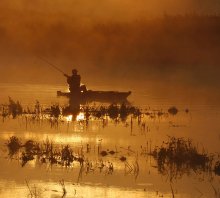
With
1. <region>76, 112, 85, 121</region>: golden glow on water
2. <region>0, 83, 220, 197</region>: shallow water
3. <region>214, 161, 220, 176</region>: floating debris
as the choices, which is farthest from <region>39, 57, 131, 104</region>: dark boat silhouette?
<region>214, 161, 220, 176</region>: floating debris

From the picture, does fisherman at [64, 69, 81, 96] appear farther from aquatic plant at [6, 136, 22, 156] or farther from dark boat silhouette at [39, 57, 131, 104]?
aquatic plant at [6, 136, 22, 156]

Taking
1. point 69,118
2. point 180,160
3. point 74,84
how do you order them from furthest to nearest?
point 74,84, point 69,118, point 180,160

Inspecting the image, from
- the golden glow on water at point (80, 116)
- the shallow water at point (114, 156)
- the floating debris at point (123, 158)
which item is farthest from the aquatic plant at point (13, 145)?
the golden glow on water at point (80, 116)

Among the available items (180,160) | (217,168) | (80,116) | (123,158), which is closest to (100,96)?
(80,116)

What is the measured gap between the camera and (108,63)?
70.0 m

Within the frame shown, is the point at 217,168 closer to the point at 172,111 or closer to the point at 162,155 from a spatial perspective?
the point at 162,155

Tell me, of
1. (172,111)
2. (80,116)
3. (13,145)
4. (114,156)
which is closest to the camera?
(114,156)

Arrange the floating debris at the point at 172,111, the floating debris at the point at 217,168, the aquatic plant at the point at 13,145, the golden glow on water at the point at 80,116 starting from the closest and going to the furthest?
the floating debris at the point at 217,168
the aquatic plant at the point at 13,145
the golden glow on water at the point at 80,116
the floating debris at the point at 172,111

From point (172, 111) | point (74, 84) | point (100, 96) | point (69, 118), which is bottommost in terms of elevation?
point (69, 118)

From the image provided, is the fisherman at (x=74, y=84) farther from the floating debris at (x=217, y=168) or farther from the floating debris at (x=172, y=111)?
the floating debris at (x=217, y=168)

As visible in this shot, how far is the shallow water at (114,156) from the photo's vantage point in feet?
43.9

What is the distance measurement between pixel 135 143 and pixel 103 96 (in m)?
14.3

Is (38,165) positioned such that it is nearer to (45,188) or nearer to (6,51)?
(45,188)

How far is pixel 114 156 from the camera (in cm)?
1652
